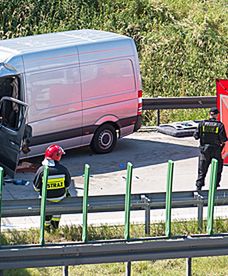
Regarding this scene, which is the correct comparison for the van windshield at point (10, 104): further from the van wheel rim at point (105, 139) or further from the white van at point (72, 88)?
the van wheel rim at point (105, 139)

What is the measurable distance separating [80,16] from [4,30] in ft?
7.71

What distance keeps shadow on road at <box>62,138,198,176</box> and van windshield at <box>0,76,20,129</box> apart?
164 cm

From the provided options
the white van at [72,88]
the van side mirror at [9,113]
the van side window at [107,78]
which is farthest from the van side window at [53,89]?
the van side mirror at [9,113]

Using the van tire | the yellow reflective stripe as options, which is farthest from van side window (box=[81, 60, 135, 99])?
the yellow reflective stripe

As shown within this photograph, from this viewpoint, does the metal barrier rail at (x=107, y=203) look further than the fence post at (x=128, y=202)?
Yes

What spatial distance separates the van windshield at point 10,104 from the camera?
16.7 m

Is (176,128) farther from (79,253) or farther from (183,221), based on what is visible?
(79,253)

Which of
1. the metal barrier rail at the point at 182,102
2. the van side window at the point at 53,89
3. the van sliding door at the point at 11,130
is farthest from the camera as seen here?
the metal barrier rail at the point at 182,102

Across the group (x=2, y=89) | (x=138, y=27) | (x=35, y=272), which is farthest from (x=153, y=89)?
(x=35, y=272)

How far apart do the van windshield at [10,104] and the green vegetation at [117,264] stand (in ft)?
14.4

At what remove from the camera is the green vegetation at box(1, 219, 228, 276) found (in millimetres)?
11391

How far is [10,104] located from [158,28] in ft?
35.3

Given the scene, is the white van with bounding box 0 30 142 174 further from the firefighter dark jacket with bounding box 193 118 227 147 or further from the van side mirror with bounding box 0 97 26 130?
the firefighter dark jacket with bounding box 193 118 227 147

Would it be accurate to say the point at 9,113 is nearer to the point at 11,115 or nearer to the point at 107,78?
the point at 11,115
